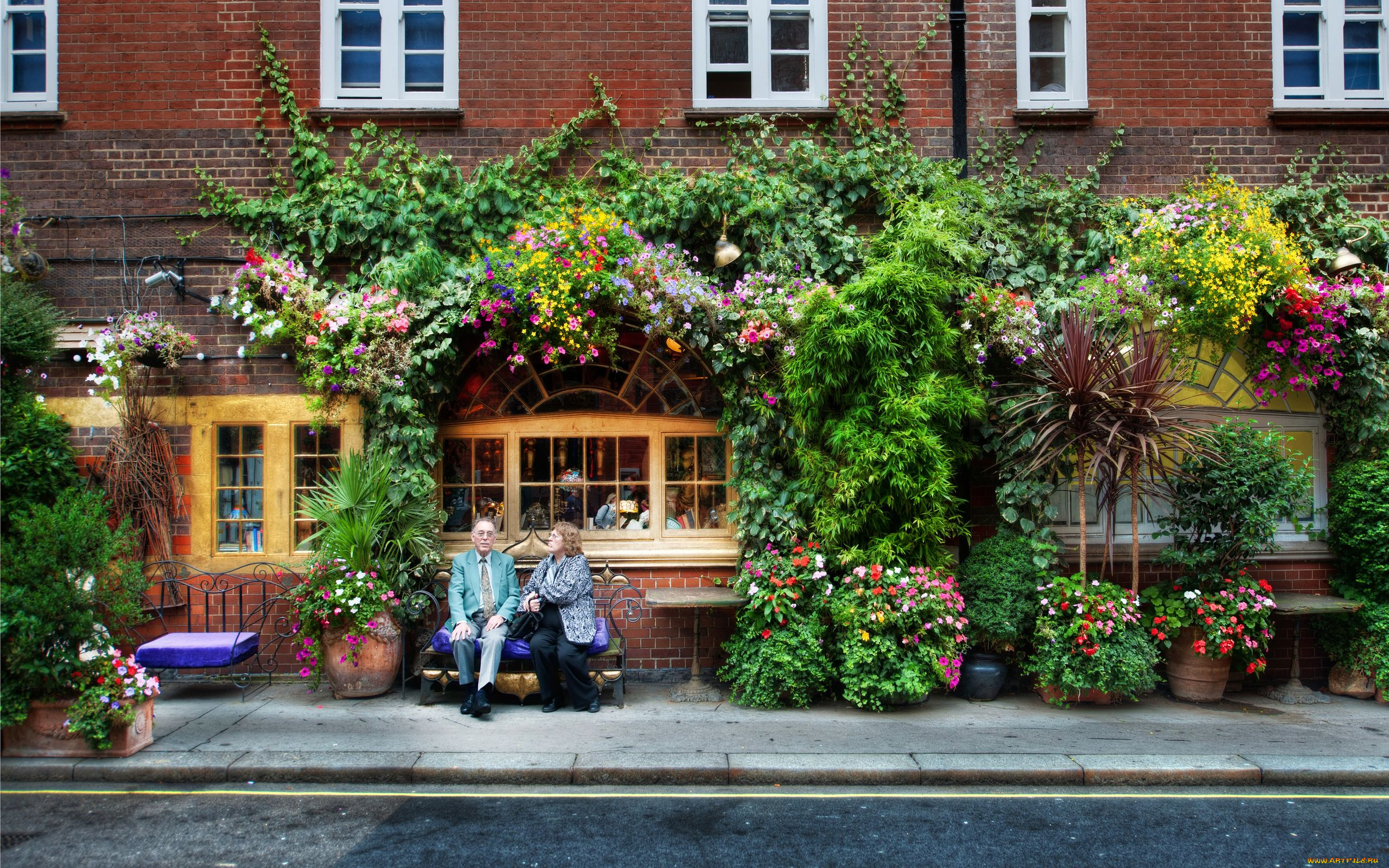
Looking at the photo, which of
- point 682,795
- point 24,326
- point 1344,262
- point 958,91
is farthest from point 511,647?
point 1344,262

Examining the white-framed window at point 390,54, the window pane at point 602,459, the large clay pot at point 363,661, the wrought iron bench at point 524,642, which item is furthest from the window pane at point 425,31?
the large clay pot at point 363,661

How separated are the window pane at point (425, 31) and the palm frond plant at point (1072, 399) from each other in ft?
21.1

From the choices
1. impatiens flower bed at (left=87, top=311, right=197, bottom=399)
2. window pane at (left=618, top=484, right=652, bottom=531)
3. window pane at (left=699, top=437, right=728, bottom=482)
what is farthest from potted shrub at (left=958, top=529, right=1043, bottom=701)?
impatiens flower bed at (left=87, top=311, right=197, bottom=399)

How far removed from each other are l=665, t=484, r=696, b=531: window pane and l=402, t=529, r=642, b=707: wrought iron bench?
0.74 meters

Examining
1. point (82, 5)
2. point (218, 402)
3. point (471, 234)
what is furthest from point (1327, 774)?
point (82, 5)

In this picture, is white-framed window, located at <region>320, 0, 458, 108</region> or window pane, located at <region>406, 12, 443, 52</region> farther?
window pane, located at <region>406, 12, 443, 52</region>

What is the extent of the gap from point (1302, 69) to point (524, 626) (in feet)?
30.8

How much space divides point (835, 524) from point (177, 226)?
681 centimetres

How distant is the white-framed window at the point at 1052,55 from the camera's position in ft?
28.4

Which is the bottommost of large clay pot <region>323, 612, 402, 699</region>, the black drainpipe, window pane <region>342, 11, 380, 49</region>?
large clay pot <region>323, 612, 402, 699</region>

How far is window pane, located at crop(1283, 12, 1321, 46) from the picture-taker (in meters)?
8.87

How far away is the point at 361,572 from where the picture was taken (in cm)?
731

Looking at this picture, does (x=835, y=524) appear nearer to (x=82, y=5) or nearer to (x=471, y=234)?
(x=471, y=234)

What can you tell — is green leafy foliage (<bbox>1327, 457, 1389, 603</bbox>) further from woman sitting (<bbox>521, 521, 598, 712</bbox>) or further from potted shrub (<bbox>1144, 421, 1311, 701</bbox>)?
woman sitting (<bbox>521, 521, 598, 712</bbox>)
